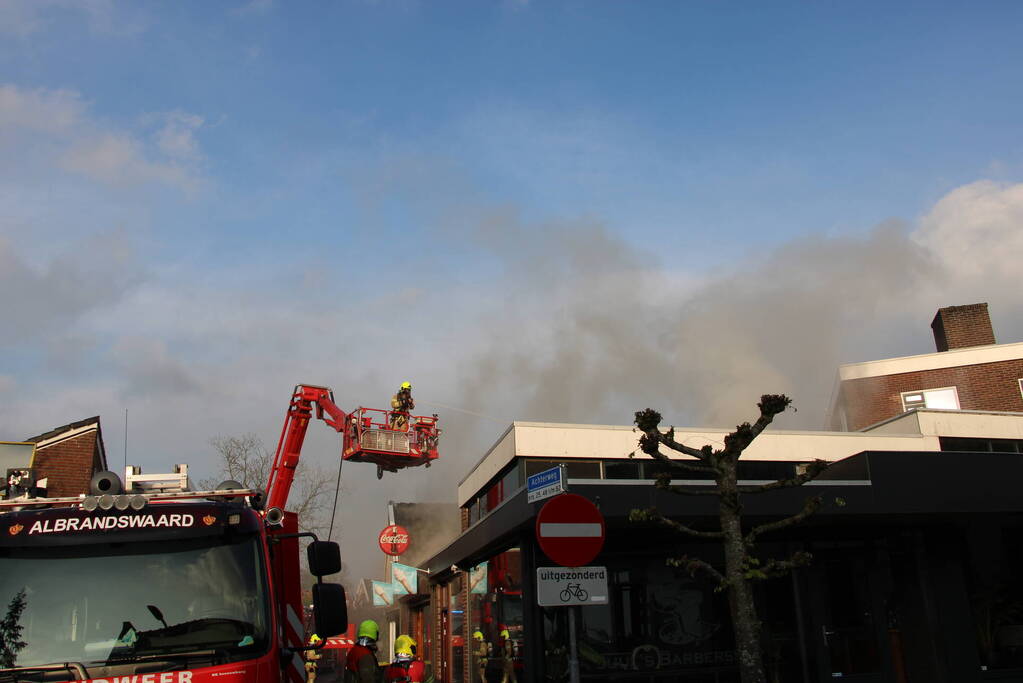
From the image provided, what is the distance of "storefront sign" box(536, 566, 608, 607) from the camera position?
658 cm

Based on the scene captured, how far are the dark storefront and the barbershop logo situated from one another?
21.7ft

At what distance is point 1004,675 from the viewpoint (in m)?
13.8

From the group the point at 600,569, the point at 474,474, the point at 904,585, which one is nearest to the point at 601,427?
the point at 474,474

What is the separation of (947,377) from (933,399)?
3.13ft

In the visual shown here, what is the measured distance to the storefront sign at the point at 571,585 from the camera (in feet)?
21.6

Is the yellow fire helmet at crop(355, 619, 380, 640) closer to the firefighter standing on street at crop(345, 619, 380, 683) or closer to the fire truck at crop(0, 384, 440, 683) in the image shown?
the firefighter standing on street at crop(345, 619, 380, 683)

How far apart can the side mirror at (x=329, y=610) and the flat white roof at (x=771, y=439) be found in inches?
480

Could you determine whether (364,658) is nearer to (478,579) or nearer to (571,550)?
(571,550)

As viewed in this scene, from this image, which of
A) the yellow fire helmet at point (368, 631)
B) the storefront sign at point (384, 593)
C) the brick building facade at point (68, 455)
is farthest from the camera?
the storefront sign at point (384, 593)

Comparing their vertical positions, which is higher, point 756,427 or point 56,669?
point 756,427

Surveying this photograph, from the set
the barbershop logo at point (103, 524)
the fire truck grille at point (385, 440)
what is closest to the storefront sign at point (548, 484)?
the barbershop logo at point (103, 524)

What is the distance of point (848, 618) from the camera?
1390 cm

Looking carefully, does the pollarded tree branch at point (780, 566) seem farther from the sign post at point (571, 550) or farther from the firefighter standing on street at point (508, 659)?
the firefighter standing on street at point (508, 659)

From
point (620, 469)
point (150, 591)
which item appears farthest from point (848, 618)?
point (150, 591)
